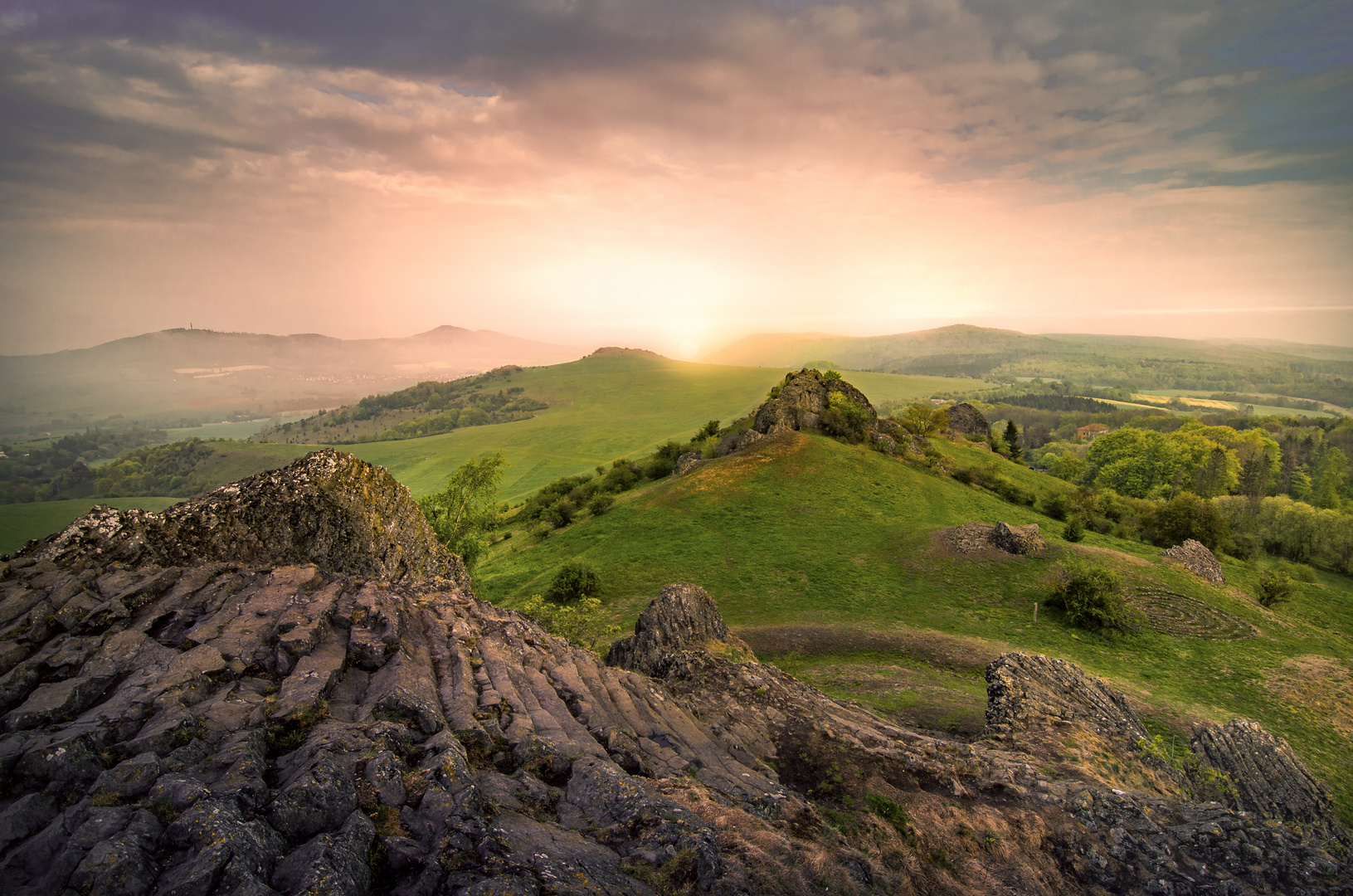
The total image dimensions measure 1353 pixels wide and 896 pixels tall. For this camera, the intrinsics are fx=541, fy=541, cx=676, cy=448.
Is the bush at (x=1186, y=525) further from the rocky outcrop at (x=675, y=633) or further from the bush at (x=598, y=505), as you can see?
the bush at (x=598, y=505)

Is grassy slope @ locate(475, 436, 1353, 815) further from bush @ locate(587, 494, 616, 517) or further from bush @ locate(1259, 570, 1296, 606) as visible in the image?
bush @ locate(587, 494, 616, 517)

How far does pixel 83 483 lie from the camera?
14725 cm

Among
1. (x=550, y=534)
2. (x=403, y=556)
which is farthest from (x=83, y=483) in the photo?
(x=403, y=556)

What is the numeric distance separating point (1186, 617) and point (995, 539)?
1166 cm

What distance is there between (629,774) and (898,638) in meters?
26.0

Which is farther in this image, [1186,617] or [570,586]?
[570,586]

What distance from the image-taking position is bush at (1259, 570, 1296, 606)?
4022 cm

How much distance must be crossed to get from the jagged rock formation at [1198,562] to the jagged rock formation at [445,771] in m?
29.2

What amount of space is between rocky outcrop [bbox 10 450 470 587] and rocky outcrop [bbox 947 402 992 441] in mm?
107023

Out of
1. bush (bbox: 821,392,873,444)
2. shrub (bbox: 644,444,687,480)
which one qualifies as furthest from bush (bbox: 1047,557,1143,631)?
shrub (bbox: 644,444,687,480)

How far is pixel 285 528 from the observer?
1727 cm

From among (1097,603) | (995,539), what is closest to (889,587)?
(995,539)

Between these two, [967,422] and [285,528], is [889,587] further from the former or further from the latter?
[967,422]

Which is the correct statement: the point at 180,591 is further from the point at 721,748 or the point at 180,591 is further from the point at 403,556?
the point at 721,748
